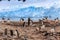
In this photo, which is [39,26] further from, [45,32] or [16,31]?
[16,31]

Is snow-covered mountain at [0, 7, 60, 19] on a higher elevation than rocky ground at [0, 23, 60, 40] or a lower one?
higher

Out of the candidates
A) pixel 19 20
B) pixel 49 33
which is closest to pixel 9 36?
pixel 19 20

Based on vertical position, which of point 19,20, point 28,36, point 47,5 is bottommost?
point 28,36

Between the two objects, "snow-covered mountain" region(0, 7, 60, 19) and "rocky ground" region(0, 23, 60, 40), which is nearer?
"rocky ground" region(0, 23, 60, 40)

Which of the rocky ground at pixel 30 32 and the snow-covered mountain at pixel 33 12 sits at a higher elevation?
the snow-covered mountain at pixel 33 12

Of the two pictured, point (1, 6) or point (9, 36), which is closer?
point (9, 36)

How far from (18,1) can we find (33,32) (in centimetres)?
74

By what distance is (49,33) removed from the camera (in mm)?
3760

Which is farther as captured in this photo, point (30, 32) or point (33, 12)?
point (33, 12)

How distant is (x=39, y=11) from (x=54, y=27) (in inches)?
16.8

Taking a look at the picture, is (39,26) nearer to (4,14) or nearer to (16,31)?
(16,31)

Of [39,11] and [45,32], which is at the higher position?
[39,11]

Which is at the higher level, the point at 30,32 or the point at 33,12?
the point at 33,12

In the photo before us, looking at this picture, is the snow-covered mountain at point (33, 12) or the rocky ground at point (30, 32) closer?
the rocky ground at point (30, 32)
